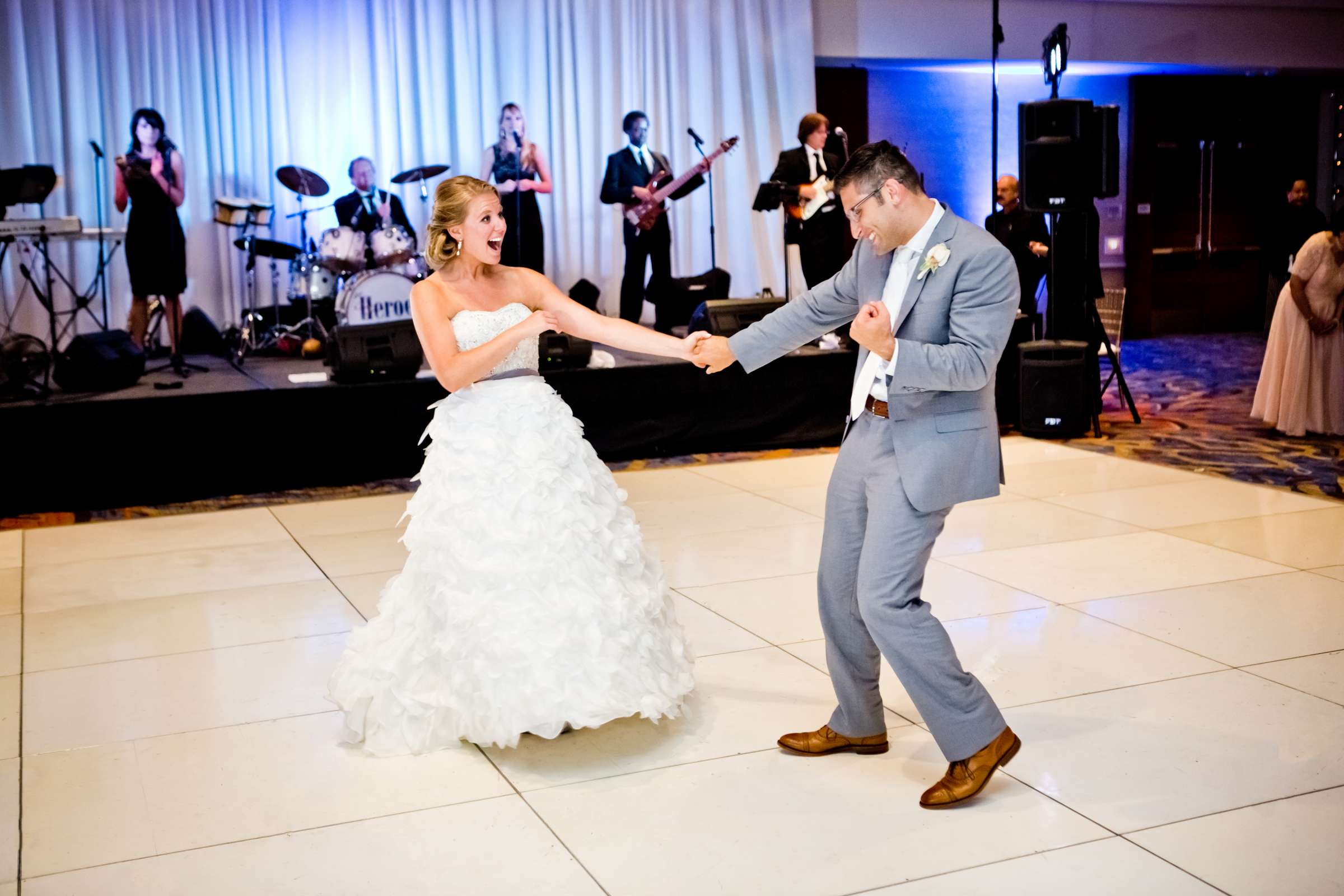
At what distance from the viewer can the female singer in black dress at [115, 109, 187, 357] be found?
849cm

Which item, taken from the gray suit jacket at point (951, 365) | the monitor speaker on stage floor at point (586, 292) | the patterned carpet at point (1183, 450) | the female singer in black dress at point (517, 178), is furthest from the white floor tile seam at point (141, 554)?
the monitor speaker on stage floor at point (586, 292)

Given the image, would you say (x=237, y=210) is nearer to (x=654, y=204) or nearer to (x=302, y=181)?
(x=302, y=181)

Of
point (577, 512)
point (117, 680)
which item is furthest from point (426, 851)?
point (117, 680)

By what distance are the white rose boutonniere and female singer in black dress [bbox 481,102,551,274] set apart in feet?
23.7

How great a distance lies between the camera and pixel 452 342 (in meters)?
3.50

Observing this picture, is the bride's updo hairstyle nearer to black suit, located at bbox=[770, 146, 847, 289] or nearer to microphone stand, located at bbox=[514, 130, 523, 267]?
black suit, located at bbox=[770, 146, 847, 289]

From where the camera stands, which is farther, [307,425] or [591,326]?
[307,425]

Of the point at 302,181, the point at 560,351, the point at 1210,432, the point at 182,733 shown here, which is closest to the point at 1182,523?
the point at 1210,432

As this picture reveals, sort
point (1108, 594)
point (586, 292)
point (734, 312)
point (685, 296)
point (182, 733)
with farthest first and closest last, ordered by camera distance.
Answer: point (586, 292)
point (685, 296)
point (734, 312)
point (1108, 594)
point (182, 733)

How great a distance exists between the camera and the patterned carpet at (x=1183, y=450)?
6.69 m

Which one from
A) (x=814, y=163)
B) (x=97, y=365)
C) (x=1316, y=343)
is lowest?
(x=1316, y=343)

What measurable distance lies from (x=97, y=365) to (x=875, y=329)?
19.1 feet

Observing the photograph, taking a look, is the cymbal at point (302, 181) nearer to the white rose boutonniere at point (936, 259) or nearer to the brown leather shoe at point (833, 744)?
the brown leather shoe at point (833, 744)

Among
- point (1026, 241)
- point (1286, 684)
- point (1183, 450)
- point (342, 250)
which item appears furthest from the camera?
point (1026, 241)
